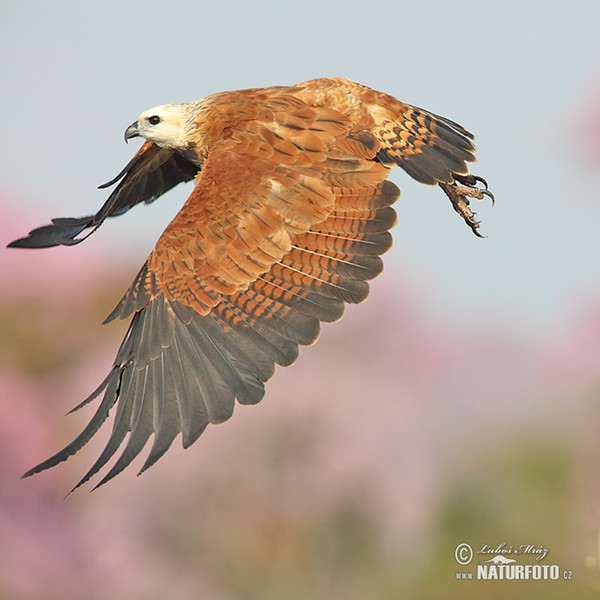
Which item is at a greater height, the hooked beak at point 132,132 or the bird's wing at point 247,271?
the hooked beak at point 132,132

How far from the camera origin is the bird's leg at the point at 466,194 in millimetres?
4539

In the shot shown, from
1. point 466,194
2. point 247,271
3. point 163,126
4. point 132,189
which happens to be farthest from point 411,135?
point 132,189

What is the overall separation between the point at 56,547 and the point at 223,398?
4.04m

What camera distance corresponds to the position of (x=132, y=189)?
5031mm

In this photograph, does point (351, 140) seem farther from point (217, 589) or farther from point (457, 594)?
point (457, 594)

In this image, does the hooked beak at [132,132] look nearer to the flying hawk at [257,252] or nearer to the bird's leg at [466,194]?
the flying hawk at [257,252]

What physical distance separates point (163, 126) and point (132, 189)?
1.70 feet

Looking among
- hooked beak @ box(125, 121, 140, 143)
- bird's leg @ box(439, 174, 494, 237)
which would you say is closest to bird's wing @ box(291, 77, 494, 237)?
bird's leg @ box(439, 174, 494, 237)

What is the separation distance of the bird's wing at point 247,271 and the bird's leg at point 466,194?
1.75ft

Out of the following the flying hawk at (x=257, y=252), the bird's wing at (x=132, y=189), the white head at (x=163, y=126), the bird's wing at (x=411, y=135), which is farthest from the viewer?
the bird's wing at (x=132, y=189)

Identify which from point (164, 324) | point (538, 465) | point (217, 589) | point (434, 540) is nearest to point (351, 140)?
point (164, 324)

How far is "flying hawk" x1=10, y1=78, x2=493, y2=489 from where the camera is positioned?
12.5ft

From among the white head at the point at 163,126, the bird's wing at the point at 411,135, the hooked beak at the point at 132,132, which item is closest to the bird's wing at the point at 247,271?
the bird's wing at the point at 411,135

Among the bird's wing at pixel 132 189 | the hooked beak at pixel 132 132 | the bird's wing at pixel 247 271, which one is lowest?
the bird's wing at pixel 247 271
